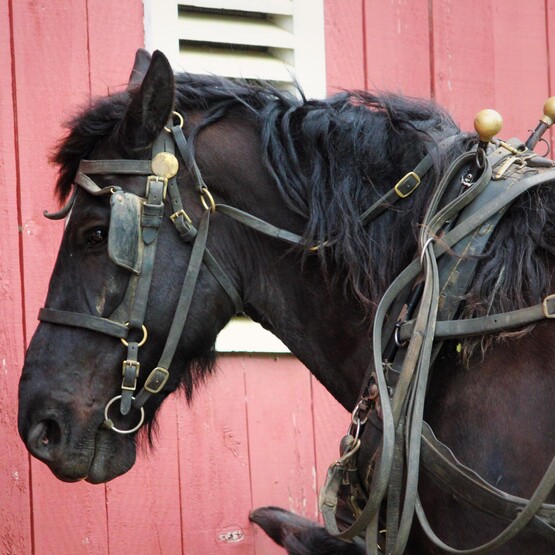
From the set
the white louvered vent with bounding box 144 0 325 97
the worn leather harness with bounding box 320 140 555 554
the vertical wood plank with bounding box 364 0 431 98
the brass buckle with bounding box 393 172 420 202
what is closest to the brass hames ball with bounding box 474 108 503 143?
the worn leather harness with bounding box 320 140 555 554

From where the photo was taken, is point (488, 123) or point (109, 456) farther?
point (109, 456)

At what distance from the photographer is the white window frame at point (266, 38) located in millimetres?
3586

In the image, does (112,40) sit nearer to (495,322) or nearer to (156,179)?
(156,179)

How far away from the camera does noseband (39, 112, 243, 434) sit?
7.61ft

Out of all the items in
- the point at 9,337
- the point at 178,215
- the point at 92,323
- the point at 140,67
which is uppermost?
the point at 140,67

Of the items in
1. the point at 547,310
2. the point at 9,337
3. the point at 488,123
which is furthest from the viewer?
the point at 9,337

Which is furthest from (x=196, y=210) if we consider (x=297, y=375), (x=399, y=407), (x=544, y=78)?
(x=544, y=78)

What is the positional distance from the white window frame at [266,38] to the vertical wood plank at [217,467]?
0.39ft

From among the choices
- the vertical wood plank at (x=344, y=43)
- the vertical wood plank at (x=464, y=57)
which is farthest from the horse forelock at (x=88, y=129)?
the vertical wood plank at (x=464, y=57)

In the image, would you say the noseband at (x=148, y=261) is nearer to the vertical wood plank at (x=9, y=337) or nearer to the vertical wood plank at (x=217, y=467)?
the vertical wood plank at (x=9, y=337)

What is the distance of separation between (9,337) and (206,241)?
3.98 ft

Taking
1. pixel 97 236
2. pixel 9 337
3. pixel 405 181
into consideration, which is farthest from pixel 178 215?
pixel 9 337

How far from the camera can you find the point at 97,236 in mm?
2379

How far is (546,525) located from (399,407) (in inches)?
14.4
